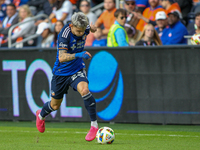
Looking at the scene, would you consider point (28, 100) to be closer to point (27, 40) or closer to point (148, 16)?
point (27, 40)

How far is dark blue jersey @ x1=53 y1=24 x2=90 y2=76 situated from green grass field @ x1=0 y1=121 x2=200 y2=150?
1261 mm

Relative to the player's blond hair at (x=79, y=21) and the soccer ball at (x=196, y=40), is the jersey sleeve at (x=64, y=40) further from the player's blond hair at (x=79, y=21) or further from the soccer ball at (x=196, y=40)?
the soccer ball at (x=196, y=40)

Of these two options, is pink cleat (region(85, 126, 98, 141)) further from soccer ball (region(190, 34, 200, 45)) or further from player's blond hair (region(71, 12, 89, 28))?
soccer ball (region(190, 34, 200, 45))

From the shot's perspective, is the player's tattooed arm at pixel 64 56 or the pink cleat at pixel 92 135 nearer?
the player's tattooed arm at pixel 64 56

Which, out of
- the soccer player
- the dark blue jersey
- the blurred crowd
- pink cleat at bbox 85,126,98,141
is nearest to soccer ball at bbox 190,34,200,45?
the blurred crowd

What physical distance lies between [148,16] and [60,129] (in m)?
4.97

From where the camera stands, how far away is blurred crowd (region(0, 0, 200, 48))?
32.7 ft

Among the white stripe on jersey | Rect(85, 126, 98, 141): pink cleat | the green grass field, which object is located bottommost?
the green grass field

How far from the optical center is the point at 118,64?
938 centimetres

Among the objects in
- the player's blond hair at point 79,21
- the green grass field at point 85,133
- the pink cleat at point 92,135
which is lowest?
the green grass field at point 85,133

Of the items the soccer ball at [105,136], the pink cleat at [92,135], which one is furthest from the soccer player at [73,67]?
the soccer ball at [105,136]

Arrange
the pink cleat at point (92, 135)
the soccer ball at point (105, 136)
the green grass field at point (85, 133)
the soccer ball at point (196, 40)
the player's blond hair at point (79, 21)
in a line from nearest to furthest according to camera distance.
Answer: the green grass field at point (85, 133) < the soccer ball at point (105, 136) < the player's blond hair at point (79, 21) < the pink cleat at point (92, 135) < the soccer ball at point (196, 40)

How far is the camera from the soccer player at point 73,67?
6559 millimetres

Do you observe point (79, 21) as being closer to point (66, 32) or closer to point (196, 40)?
point (66, 32)
